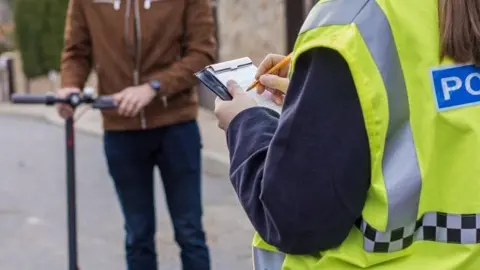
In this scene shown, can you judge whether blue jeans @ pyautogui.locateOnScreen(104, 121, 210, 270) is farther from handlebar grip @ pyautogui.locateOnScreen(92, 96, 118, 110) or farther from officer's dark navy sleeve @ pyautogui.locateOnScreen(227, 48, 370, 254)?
officer's dark navy sleeve @ pyautogui.locateOnScreen(227, 48, 370, 254)

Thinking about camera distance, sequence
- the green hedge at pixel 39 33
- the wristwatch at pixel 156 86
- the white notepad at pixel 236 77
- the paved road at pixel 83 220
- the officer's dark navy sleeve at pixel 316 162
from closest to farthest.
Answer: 1. the officer's dark navy sleeve at pixel 316 162
2. the white notepad at pixel 236 77
3. the wristwatch at pixel 156 86
4. the paved road at pixel 83 220
5. the green hedge at pixel 39 33

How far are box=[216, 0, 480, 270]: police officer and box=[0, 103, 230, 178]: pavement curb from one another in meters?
6.64

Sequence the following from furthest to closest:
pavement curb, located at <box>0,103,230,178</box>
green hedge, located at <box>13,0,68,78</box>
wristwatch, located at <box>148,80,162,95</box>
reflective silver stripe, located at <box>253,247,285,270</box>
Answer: green hedge, located at <box>13,0,68,78</box>
pavement curb, located at <box>0,103,230,178</box>
wristwatch, located at <box>148,80,162,95</box>
reflective silver stripe, located at <box>253,247,285,270</box>

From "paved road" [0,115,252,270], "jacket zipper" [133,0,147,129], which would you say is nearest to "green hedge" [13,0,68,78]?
"paved road" [0,115,252,270]

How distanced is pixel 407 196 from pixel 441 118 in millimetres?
151

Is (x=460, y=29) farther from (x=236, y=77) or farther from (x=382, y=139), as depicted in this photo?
(x=236, y=77)

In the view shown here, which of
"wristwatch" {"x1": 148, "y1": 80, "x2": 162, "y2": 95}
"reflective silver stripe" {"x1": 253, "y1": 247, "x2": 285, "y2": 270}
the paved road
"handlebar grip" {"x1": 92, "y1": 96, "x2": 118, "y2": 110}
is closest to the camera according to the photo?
"reflective silver stripe" {"x1": 253, "y1": 247, "x2": 285, "y2": 270}

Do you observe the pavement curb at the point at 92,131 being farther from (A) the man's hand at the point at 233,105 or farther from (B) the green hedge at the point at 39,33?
(A) the man's hand at the point at 233,105

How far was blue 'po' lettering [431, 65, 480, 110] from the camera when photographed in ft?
5.52

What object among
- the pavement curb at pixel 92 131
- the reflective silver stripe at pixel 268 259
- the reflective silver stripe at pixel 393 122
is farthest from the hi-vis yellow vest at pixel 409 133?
the pavement curb at pixel 92 131

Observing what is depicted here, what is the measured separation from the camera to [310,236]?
173cm

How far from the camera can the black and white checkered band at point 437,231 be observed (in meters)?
1.71

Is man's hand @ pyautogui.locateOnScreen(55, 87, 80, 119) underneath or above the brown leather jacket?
underneath

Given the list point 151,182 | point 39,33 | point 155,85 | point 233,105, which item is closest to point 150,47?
point 155,85
